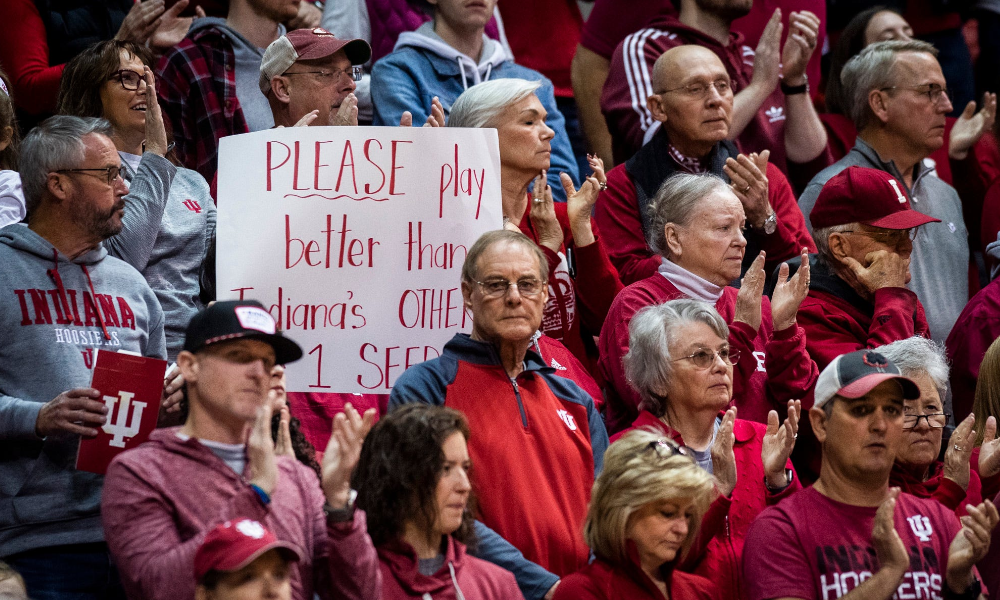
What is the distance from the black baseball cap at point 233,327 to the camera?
3.65m

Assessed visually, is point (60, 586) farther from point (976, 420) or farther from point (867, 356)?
point (976, 420)

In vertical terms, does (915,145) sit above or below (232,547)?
above

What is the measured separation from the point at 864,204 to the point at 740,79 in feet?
5.53

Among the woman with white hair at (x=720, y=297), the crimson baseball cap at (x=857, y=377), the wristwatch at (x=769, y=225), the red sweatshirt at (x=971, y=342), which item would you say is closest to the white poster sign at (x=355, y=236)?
the woman with white hair at (x=720, y=297)

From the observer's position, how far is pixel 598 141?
780 centimetres

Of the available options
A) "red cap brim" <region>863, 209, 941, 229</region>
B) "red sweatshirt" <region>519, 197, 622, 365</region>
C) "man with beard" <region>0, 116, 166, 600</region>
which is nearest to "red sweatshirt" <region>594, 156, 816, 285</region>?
"red sweatshirt" <region>519, 197, 622, 365</region>

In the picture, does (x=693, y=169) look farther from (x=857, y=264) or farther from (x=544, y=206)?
(x=544, y=206)

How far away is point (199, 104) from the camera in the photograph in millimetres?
6344

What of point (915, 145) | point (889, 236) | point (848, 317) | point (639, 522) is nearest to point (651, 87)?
point (915, 145)

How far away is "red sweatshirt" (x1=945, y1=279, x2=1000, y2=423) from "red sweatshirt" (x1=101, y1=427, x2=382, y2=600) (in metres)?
3.35

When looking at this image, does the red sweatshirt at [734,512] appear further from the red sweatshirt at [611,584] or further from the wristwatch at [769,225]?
the wristwatch at [769,225]

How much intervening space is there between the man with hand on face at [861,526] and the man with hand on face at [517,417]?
581mm

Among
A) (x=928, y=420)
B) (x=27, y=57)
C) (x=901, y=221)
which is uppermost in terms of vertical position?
(x=27, y=57)

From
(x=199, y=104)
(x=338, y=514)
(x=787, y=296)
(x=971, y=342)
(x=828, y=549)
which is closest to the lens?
(x=338, y=514)
